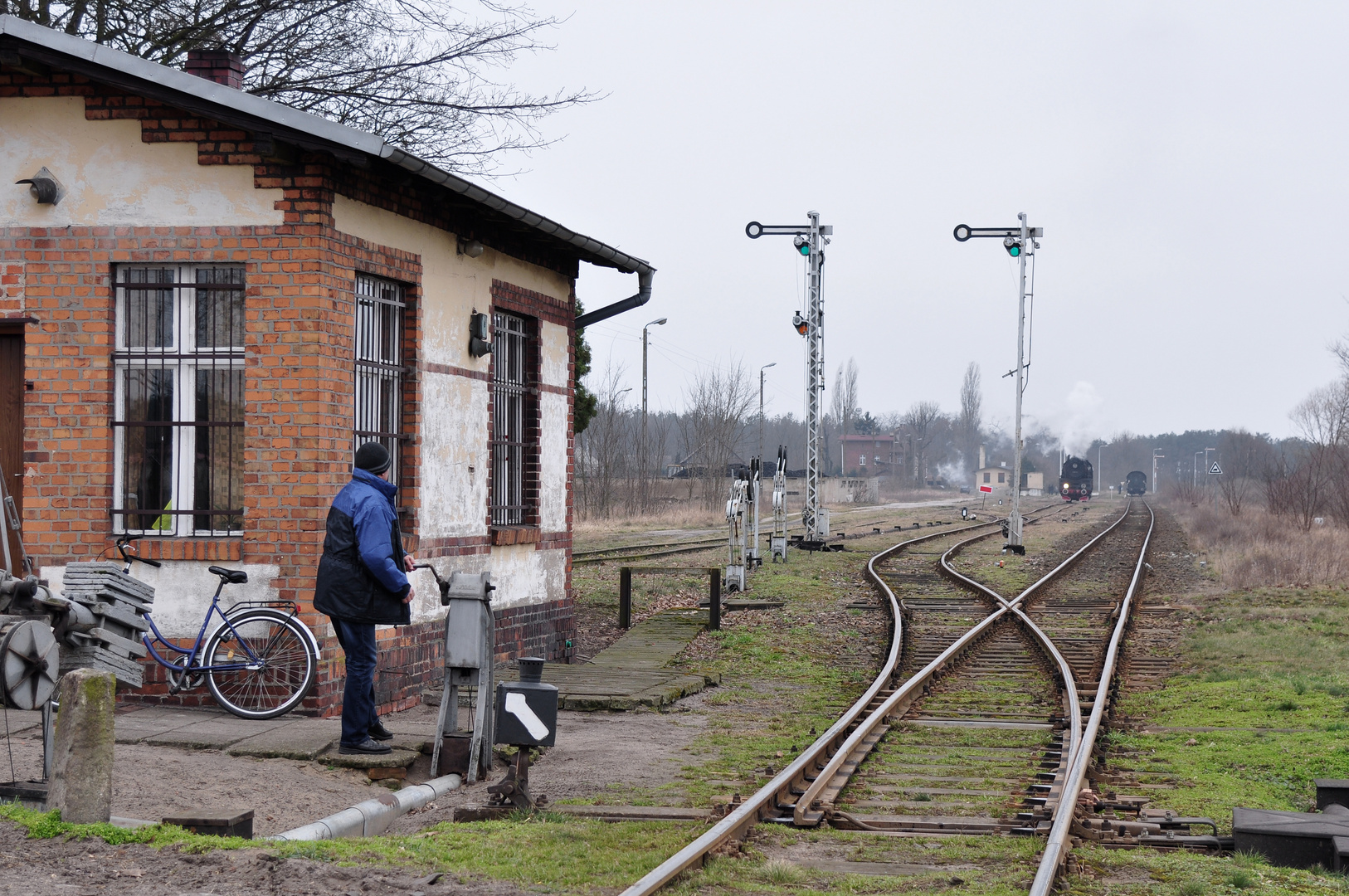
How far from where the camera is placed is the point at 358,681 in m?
7.87

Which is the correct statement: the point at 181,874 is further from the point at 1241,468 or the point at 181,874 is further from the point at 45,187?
the point at 1241,468

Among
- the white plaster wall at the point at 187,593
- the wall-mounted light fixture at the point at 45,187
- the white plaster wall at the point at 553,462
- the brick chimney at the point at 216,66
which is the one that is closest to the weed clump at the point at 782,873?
Answer: the white plaster wall at the point at 187,593

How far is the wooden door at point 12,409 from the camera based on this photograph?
959 cm

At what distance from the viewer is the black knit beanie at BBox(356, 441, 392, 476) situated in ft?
26.6

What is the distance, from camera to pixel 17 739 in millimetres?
7656

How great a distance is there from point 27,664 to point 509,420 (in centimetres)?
683

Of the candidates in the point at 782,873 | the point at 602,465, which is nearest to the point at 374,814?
the point at 782,873

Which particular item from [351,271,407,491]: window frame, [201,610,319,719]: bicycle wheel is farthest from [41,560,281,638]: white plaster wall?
[351,271,407,491]: window frame

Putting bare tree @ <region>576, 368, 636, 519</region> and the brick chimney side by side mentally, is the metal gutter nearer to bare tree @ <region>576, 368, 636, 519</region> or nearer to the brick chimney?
the brick chimney

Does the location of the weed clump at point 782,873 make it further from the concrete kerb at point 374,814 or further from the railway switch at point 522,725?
the concrete kerb at point 374,814

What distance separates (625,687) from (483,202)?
398cm

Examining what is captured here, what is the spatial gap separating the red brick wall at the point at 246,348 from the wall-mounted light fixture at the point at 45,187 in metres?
A: 0.23

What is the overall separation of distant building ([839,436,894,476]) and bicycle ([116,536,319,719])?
117977 millimetres

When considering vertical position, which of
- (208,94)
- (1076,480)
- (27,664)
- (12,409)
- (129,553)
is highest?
(208,94)
